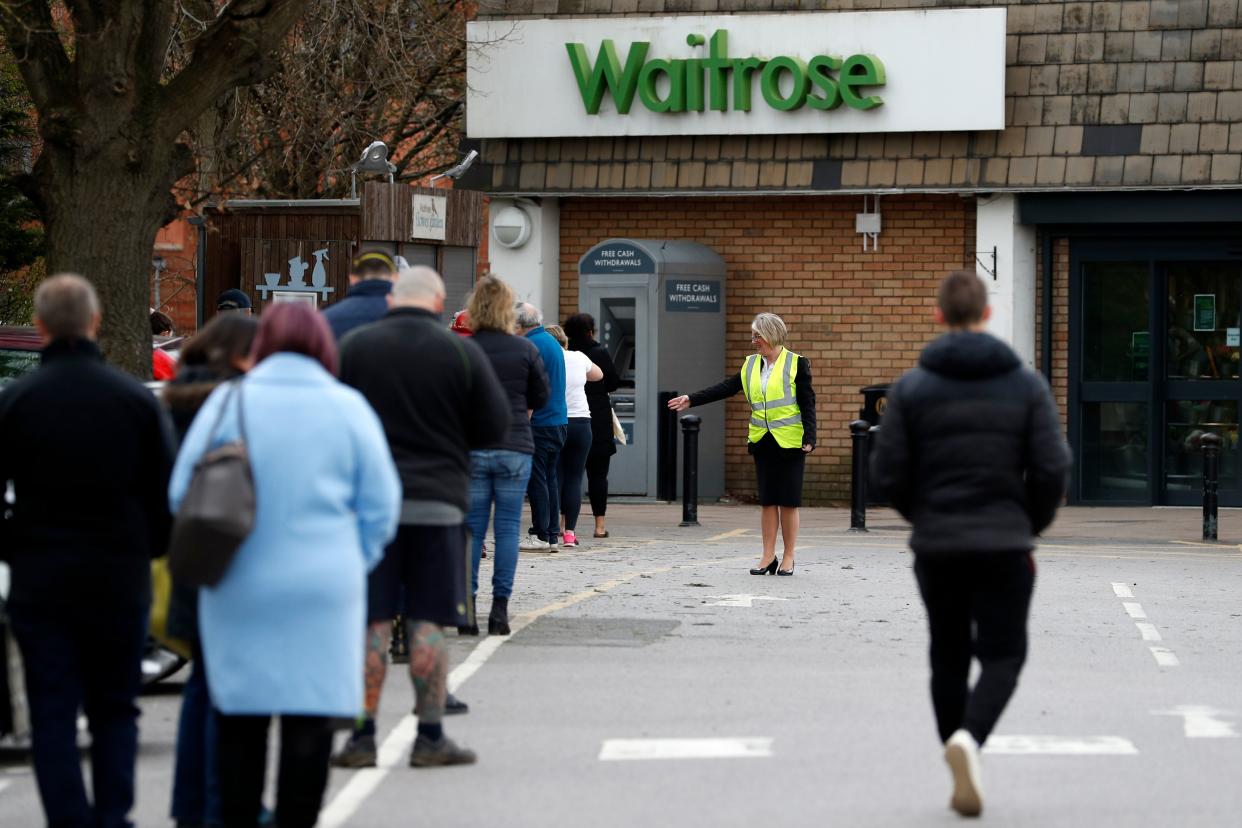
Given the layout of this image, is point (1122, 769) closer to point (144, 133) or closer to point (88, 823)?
point (88, 823)

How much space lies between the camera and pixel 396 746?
782 centimetres

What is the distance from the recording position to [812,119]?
21.1 m

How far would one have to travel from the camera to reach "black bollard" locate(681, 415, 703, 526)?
18.5 m

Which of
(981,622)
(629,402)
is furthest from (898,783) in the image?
(629,402)

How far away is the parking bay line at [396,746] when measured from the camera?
6.71 meters

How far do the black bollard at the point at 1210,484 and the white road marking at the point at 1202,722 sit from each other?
8609 millimetres

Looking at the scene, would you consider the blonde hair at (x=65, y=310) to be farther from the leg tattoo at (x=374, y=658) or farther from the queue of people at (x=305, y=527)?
the leg tattoo at (x=374, y=658)

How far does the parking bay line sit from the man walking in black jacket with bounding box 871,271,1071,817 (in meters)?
1.92

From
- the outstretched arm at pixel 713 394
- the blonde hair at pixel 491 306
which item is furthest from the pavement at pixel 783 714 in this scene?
the blonde hair at pixel 491 306

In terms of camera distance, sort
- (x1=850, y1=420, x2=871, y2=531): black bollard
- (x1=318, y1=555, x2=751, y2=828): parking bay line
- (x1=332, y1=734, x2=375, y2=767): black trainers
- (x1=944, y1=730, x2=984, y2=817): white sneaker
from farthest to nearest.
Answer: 1. (x1=850, y1=420, x2=871, y2=531): black bollard
2. (x1=332, y1=734, x2=375, y2=767): black trainers
3. (x1=318, y1=555, x2=751, y2=828): parking bay line
4. (x1=944, y1=730, x2=984, y2=817): white sneaker

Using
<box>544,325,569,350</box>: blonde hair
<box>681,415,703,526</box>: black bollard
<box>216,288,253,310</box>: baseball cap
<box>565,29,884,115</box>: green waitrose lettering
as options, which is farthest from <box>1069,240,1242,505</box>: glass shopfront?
<box>216,288,253,310</box>: baseball cap

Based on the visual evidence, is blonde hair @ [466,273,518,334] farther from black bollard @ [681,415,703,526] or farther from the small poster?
the small poster

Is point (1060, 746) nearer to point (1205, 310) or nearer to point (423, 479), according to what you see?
point (423, 479)

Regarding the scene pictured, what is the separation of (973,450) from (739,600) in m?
5.82
